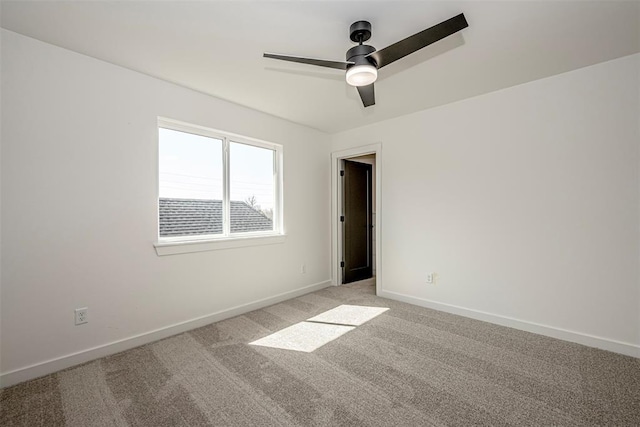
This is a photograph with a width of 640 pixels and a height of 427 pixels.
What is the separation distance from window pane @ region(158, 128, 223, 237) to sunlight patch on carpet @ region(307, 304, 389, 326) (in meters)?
1.57

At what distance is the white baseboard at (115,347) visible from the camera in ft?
6.67

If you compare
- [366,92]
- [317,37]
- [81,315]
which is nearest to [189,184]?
[81,315]

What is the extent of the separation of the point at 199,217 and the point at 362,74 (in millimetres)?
2250

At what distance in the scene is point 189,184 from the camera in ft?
9.91

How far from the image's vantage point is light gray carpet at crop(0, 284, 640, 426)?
5.51ft

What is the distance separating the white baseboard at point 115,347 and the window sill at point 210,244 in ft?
2.37

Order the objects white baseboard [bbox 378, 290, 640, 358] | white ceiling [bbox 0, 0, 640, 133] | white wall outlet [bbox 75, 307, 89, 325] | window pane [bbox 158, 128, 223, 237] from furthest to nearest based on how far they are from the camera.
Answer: window pane [bbox 158, 128, 223, 237] < white baseboard [bbox 378, 290, 640, 358] < white wall outlet [bbox 75, 307, 89, 325] < white ceiling [bbox 0, 0, 640, 133]

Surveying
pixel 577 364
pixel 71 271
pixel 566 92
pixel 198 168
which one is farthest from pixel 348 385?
pixel 566 92

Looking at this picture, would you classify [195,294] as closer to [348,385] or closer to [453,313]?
[348,385]

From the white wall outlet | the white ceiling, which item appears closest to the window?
the white ceiling

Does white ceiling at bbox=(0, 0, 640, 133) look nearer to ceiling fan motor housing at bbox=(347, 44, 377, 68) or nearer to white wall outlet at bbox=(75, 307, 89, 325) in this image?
ceiling fan motor housing at bbox=(347, 44, 377, 68)

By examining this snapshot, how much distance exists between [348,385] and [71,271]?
232 cm

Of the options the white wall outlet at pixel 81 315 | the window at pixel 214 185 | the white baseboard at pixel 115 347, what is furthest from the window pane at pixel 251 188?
the white wall outlet at pixel 81 315

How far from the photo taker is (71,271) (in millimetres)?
2244
